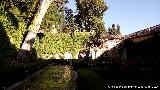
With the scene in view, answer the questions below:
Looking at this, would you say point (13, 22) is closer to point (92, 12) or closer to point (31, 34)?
point (31, 34)

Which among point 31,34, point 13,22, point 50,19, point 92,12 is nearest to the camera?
point 13,22

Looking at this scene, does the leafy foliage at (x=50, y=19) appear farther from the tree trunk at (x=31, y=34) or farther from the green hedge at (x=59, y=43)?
the tree trunk at (x=31, y=34)

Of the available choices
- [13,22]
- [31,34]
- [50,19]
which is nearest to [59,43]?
[50,19]

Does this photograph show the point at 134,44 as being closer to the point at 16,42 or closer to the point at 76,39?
the point at 16,42

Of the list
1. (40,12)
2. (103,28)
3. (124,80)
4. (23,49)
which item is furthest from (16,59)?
(103,28)

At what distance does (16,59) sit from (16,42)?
3.44 metres

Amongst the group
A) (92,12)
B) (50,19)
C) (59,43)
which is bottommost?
(59,43)

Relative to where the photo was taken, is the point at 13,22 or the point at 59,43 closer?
the point at 13,22

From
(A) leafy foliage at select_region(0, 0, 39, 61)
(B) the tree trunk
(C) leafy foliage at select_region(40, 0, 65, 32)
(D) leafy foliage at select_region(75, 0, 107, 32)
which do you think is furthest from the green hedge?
(D) leafy foliage at select_region(75, 0, 107, 32)

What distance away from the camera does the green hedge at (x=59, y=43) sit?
38.9m

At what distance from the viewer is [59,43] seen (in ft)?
134

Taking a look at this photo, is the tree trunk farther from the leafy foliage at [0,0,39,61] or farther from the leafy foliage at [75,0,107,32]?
the leafy foliage at [75,0,107,32]

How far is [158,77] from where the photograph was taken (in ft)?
45.5

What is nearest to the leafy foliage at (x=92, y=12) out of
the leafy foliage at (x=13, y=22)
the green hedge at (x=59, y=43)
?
the green hedge at (x=59, y=43)
